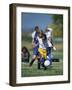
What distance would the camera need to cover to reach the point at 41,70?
1.73 metres

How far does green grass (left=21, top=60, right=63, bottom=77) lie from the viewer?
5.55 feet

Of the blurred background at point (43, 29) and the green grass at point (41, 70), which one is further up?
the blurred background at point (43, 29)

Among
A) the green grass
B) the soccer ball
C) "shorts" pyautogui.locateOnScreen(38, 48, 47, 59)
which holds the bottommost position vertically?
the green grass

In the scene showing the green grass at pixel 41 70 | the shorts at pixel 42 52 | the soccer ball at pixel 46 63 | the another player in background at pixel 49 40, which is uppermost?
the another player in background at pixel 49 40

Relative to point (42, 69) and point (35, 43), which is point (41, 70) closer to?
point (42, 69)

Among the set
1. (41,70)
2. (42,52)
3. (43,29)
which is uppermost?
(43,29)

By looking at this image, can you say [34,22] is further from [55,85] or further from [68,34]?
[55,85]

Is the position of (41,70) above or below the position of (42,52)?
below

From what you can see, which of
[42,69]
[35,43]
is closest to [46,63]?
[42,69]

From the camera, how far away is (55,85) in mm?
1785

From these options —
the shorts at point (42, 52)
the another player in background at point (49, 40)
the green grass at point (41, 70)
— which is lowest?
the green grass at point (41, 70)

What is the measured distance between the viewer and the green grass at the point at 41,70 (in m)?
1.69

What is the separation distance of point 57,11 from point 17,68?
19.1 inches

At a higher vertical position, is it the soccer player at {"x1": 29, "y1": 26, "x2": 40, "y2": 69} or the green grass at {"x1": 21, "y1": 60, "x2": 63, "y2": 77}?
the soccer player at {"x1": 29, "y1": 26, "x2": 40, "y2": 69}
